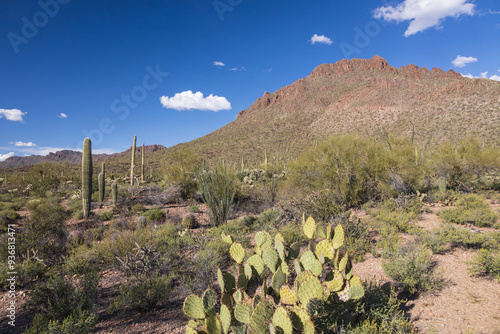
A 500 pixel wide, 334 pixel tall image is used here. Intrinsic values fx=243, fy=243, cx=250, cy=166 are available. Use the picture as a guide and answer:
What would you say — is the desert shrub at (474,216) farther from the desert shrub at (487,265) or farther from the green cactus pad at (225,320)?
the green cactus pad at (225,320)

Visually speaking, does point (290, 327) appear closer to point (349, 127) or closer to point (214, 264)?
point (214, 264)

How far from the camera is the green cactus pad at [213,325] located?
2.50 metres

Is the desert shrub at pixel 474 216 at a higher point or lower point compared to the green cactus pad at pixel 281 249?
lower

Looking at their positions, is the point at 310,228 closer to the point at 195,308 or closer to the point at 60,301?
the point at 195,308

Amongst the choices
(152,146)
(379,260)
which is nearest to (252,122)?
(379,260)

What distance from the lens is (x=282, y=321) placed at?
2160 mm

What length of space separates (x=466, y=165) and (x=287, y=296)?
12.1 meters

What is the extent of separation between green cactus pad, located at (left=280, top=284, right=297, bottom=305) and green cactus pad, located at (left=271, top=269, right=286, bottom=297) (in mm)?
72

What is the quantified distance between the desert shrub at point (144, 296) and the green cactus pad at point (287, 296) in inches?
85.0

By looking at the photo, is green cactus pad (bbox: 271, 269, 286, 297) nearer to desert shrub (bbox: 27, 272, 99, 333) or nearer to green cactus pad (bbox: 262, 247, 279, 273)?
green cactus pad (bbox: 262, 247, 279, 273)

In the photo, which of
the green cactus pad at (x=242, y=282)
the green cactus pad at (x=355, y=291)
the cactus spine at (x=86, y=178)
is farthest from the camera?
the cactus spine at (x=86, y=178)

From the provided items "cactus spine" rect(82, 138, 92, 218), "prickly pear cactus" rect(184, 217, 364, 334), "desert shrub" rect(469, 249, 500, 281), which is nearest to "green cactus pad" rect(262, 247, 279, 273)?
"prickly pear cactus" rect(184, 217, 364, 334)

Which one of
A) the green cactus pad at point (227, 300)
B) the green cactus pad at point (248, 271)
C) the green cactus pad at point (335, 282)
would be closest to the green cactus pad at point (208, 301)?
the green cactus pad at point (227, 300)

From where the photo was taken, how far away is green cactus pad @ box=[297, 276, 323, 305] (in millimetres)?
2391
